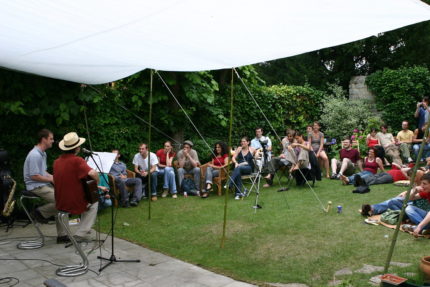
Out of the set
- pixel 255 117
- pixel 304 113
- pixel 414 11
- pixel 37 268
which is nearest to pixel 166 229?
pixel 37 268

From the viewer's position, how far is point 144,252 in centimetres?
492

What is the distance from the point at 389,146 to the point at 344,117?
288 centimetres

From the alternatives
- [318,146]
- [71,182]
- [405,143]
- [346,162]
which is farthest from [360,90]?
[71,182]

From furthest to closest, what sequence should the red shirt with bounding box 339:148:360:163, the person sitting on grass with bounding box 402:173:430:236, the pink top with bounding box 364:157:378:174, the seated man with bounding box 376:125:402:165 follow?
1. the seated man with bounding box 376:125:402:165
2. the red shirt with bounding box 339:148:360:163
3. the pink top with bounding box 364:157:378:174
4. the person sitting on grass with bounding box 402:173:430:236

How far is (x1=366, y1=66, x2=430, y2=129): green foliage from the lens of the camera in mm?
13000

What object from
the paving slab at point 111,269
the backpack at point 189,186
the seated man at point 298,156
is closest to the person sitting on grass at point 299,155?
the seated man at point 298,156

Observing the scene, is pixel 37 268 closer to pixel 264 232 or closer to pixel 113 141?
pixel 264 232

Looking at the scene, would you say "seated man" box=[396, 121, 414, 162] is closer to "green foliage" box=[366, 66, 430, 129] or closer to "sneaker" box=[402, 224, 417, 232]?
"green foliage" box=[366, 66, 430, 129]

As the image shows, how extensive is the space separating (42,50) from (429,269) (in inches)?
186

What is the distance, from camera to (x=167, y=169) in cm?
848

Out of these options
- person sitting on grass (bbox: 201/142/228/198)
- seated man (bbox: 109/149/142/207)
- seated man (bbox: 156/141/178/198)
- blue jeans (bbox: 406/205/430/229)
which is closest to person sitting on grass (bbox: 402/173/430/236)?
blue jeans (bbox: 406/205/430/229)

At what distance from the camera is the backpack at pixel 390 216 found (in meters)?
5.57

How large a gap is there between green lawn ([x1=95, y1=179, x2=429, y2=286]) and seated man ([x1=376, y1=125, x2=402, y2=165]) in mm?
3005

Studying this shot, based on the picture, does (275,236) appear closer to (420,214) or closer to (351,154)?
(420,214)
